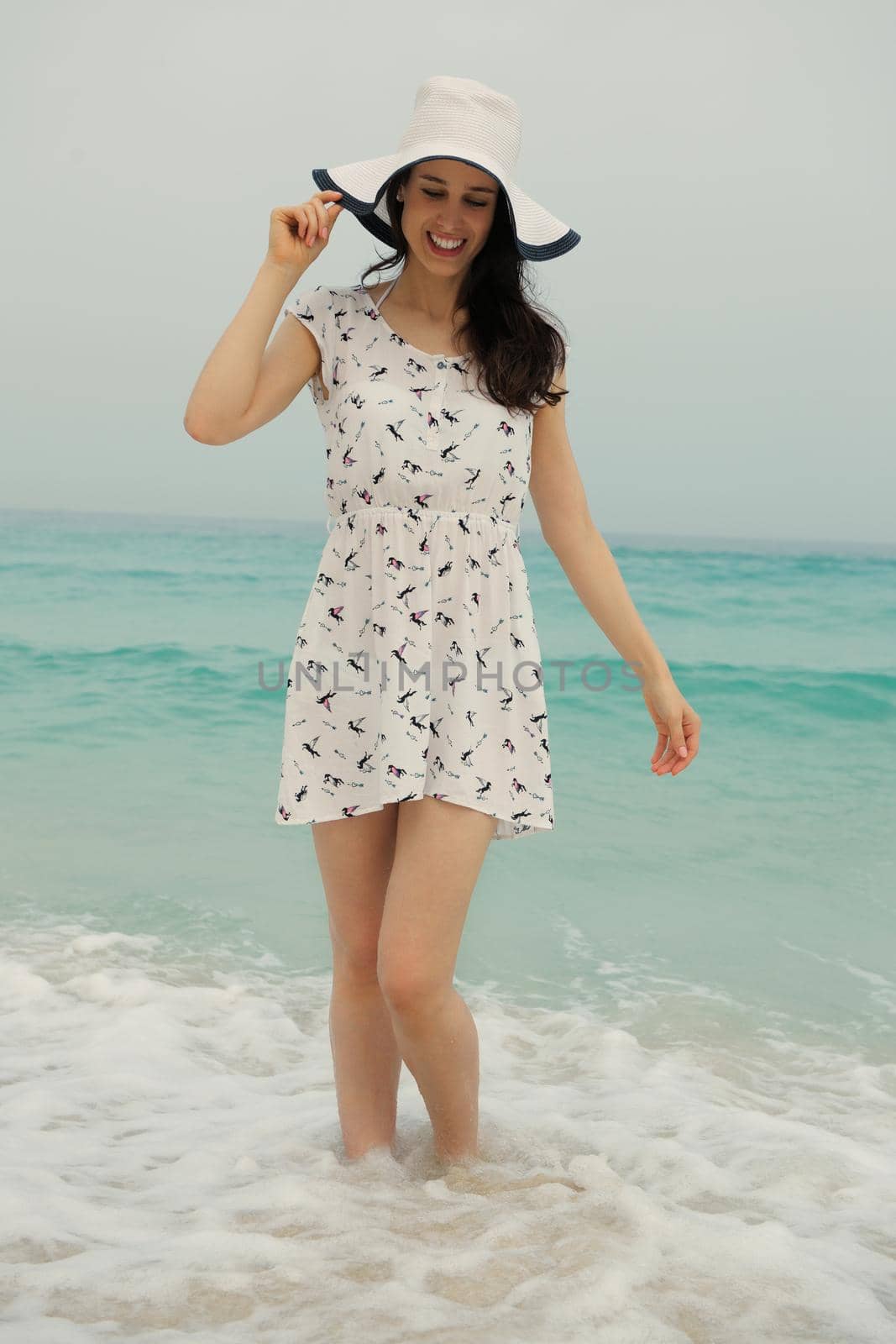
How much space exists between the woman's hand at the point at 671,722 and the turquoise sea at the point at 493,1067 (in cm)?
80

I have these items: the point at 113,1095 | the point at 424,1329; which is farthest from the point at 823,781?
the point at 424,1329

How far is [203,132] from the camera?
22.5 meters

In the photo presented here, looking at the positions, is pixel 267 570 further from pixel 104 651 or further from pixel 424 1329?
pixel 424 1329

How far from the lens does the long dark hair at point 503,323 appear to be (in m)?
2.19

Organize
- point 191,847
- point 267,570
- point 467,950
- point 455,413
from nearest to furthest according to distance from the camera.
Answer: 1. point 455,413
2. point 467,950
3. point 191,847
4. point 267,570

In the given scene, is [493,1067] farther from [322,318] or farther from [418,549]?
[322,318]

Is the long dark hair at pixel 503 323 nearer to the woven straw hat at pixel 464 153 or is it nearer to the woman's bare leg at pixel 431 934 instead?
the woven straw hat at pixel 464 153

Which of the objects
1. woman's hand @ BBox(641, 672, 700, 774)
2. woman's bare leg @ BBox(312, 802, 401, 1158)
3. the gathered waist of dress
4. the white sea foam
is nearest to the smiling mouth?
the gathered waist of dress

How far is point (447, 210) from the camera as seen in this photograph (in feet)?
7.03

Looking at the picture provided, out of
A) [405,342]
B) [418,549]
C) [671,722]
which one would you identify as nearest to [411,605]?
[418,549]

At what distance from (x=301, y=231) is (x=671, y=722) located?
1132mm

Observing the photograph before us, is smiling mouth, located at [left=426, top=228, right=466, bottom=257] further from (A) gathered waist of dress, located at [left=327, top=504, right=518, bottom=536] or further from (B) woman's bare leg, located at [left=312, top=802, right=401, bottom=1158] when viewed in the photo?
(B) woman's bare leg, located at [left=312, top=802, right=401, bottom=1158]

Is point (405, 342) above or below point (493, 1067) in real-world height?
above

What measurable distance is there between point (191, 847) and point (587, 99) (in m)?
17.8
